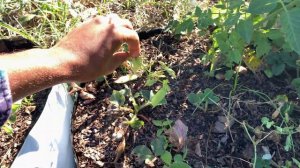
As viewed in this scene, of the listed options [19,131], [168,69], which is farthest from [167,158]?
[19,131]

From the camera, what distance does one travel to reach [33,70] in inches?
45.9

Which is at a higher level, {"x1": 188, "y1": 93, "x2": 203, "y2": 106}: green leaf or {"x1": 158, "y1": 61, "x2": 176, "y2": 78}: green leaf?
{"x1": 158, "y1": 61, "x2": 176, "y2": 78}: green leaf

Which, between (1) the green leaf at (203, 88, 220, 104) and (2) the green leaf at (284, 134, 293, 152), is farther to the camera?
(1) the green leaf at (203, 88, 220, 104)

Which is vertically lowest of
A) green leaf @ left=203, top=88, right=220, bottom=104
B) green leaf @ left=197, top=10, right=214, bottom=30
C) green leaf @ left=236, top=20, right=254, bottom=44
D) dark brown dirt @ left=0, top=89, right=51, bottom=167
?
dark brown dirt @ left=0, top=89, right=51, bottom=167

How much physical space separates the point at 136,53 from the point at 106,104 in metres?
0.21

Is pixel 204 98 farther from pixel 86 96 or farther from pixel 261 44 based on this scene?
pixel 86 96

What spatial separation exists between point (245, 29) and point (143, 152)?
1.49 ft

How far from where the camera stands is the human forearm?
1.13 metres

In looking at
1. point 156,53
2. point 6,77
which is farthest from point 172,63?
point 6,77

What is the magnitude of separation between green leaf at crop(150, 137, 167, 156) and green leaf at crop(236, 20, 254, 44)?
372 mm

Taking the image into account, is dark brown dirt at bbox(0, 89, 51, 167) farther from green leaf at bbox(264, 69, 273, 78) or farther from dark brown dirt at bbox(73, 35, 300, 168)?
green leaf at bbox(264, 69, 273, 78)

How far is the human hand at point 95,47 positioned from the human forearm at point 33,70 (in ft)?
0.07

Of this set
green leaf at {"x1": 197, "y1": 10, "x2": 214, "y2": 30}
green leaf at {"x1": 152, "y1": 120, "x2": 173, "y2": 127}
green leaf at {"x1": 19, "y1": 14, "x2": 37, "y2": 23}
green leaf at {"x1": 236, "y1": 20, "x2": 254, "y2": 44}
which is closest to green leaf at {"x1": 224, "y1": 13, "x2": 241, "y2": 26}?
green leaf at {"x1": 236, "y1": 20, "x2": 254, "y2": 44}

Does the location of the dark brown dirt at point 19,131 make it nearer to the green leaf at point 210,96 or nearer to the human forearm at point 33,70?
the human forearm at point 33,70
